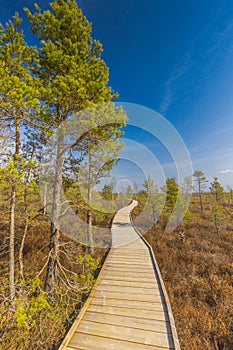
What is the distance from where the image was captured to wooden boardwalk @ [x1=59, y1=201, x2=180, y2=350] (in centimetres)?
281

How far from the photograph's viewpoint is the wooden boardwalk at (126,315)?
2.81m

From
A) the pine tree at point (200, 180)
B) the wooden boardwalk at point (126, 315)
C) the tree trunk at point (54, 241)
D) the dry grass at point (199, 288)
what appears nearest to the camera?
the wooden boardwalk at point (126, 315)

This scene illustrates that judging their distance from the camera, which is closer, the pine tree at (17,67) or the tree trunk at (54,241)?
the pine tree at (17,67)

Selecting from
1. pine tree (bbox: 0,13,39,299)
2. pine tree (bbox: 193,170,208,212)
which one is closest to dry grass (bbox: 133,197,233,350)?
pine tree (bbox: 0,13,39,299)

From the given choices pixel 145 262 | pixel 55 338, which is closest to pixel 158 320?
pixel 55 338

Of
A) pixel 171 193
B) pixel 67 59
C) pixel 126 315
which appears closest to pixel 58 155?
pixel 67 59

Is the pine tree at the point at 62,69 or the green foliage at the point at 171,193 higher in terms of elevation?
the pine tree at the point at 62,69

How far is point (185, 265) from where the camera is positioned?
693cm

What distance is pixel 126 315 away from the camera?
3463 millimetres

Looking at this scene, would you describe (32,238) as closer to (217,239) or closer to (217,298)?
(217,298)

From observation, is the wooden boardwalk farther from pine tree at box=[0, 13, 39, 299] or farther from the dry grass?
pine tree at box=[0, 13, 39, 299]

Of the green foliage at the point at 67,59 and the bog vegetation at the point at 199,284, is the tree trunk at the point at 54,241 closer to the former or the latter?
the green foliage at the point at 67,59

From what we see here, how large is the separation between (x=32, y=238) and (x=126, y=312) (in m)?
9.02

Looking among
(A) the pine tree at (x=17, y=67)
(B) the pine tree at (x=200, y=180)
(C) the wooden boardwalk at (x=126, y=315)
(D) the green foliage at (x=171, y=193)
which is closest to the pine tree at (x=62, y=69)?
(A) the pine tree at (x=17, y=67)
